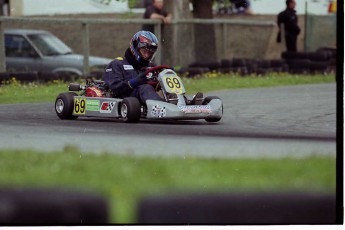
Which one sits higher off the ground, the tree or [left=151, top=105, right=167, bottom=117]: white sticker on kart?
the tree

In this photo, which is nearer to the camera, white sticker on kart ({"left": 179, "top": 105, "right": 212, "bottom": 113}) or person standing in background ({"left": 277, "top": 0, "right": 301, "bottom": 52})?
white sticker on kart ({"left": 179, "top": 105, "right": 212, "bottom": 113})

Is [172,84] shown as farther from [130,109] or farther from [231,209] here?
[231,209]

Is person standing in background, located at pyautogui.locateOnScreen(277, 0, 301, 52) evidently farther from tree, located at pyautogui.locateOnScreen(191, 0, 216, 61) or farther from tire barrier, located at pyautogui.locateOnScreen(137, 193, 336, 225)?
tire barrier, located at pyautogui.locateOnScreen(137, 193, 336, 225)

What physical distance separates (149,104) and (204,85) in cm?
277

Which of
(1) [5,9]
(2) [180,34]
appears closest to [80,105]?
(1) [5,9]

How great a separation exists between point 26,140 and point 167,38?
258 inches

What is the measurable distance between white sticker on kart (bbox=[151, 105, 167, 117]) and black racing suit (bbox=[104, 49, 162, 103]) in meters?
0.14

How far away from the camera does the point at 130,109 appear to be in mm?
10516

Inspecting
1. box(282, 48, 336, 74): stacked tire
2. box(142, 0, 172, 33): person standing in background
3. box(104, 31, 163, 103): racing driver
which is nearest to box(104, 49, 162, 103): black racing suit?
box(104, 31, 163, 103): racing driver

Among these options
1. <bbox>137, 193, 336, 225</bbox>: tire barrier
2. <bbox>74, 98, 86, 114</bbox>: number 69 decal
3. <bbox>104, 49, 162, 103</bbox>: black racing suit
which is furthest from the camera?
<bbox>74, 98, 86, 114</bbox>: number 69 decal

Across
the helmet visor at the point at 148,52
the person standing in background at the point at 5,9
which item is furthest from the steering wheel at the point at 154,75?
the person standing in background at the point at 5,9

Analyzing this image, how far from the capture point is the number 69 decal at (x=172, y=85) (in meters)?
10.8

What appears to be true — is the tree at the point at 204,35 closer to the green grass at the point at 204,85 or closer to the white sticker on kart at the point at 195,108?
the green grass at the point at 204,85

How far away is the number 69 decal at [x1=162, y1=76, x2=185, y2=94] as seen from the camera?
10805 mm
